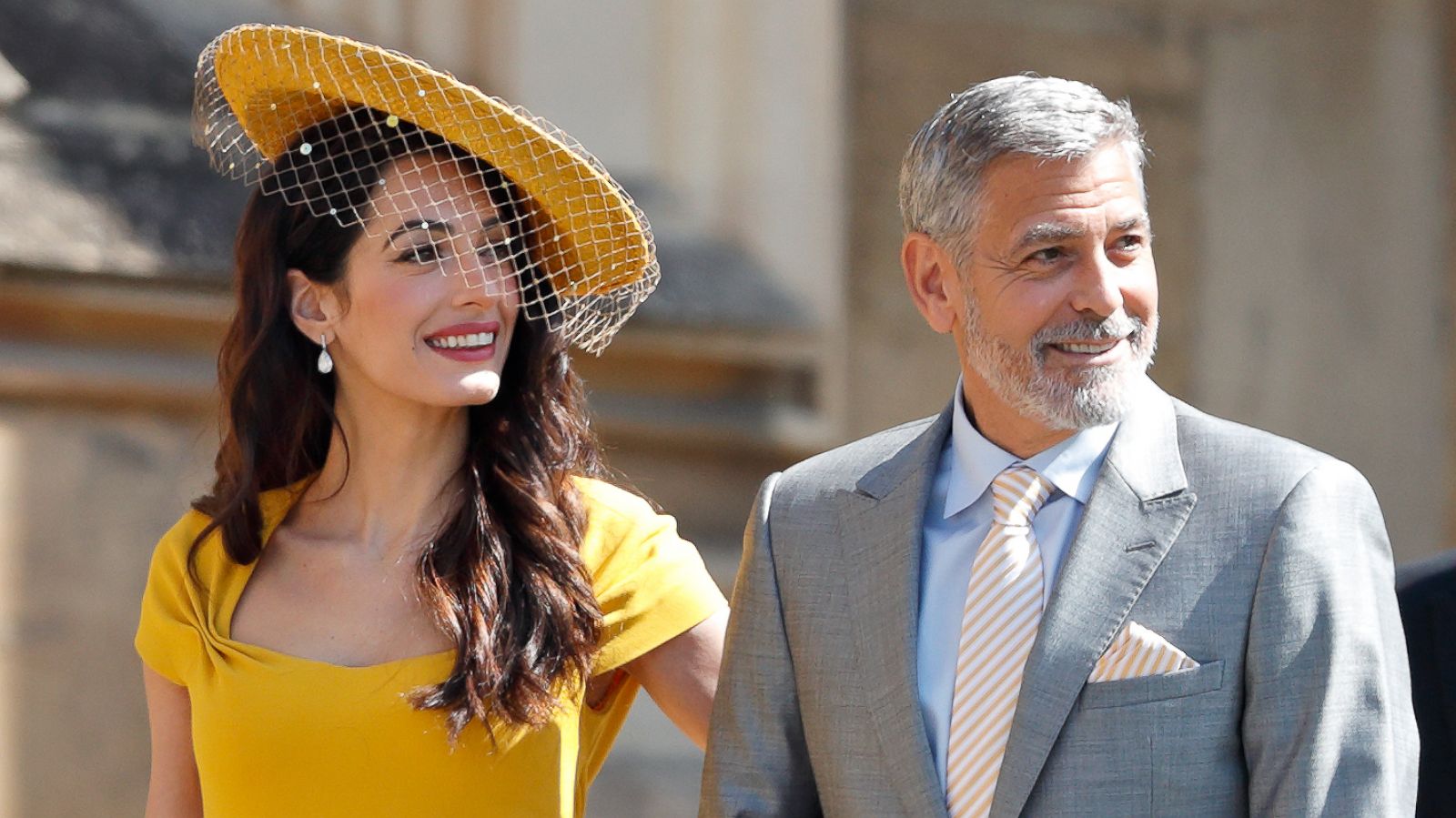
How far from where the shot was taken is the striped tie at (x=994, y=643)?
233 cm

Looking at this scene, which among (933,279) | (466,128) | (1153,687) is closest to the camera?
(1153,687)

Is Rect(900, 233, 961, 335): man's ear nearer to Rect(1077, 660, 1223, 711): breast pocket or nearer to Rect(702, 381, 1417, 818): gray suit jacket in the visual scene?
Rect(702, 381, 1417, 818): gray suit jacket

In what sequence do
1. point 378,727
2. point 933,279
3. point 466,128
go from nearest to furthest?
point 933,279 < point 378,727 < point 466,128

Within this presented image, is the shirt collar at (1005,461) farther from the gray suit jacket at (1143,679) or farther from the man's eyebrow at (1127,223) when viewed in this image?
the man's eyebrow at (1127,223)

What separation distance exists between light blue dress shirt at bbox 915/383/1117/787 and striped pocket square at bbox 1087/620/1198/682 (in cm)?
11

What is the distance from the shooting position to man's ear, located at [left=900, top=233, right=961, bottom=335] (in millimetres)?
2537

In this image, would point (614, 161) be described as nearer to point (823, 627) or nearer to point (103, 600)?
point (103, 600)

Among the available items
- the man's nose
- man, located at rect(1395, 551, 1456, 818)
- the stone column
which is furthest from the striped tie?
the stone column

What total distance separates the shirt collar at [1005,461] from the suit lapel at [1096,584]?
0.04 meters

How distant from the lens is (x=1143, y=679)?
2.24 m

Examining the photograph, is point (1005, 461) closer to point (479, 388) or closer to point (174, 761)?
point (479, 388)

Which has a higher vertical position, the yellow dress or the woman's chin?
the woman's chin

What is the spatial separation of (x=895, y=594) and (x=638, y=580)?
576 millimetres

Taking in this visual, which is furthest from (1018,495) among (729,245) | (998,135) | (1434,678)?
(729,245)
